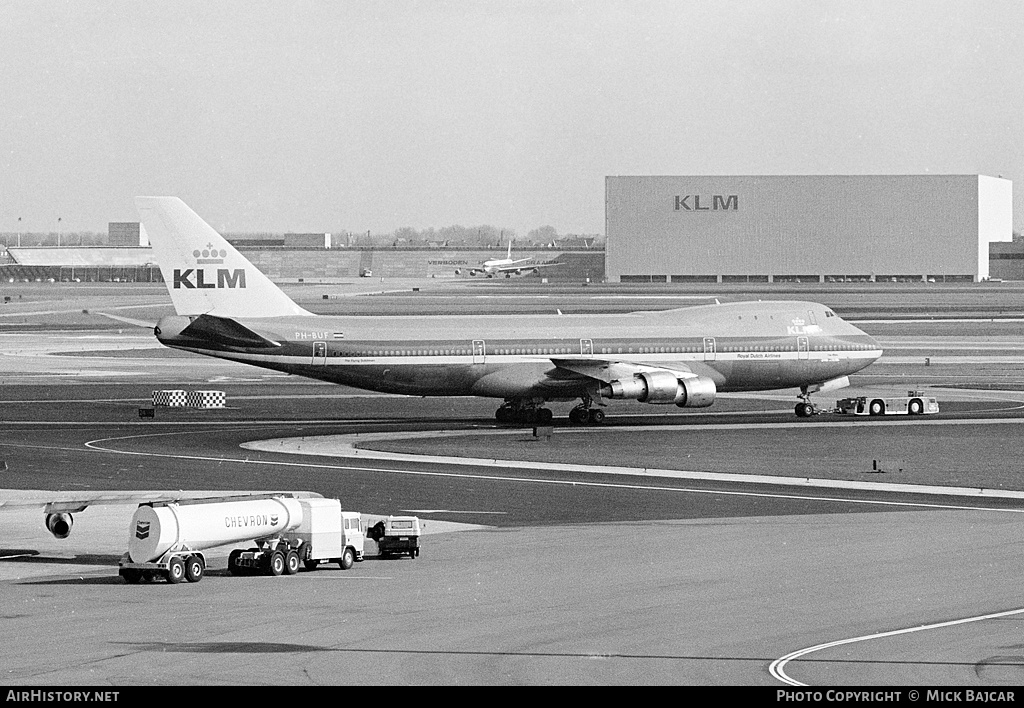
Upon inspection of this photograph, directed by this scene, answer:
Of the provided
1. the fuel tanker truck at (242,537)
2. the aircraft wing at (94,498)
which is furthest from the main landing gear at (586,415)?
the fuel tanker truck at (242,537)

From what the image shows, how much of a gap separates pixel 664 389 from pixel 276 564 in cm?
3549

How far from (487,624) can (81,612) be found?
7.50m

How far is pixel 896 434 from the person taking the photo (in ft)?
207

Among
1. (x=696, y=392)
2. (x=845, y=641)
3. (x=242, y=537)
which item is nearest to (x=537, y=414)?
(x=696, y=392)

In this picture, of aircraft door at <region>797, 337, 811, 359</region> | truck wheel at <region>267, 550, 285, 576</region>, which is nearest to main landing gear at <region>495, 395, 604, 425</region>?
aircraft door at <region>797, 337, 811, 359</region>

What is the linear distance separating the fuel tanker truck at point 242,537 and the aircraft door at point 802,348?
39904mm

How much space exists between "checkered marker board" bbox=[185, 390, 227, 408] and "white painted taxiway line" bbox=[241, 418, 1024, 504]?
1421 centimetres

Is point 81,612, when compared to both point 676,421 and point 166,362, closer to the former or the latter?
point 676,421

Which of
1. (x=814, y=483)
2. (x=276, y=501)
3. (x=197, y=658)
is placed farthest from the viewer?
(x=814, y=483)

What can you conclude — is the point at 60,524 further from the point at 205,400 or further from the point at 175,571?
the point at 205,400

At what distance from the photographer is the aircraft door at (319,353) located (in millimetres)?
64875

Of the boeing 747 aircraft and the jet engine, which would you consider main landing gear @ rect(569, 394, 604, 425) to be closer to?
the boeing 747 aircraft

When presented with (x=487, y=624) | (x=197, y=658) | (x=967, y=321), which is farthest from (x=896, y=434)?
(x=967, y=321)

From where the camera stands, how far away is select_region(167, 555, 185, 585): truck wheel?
3138 centimetres
